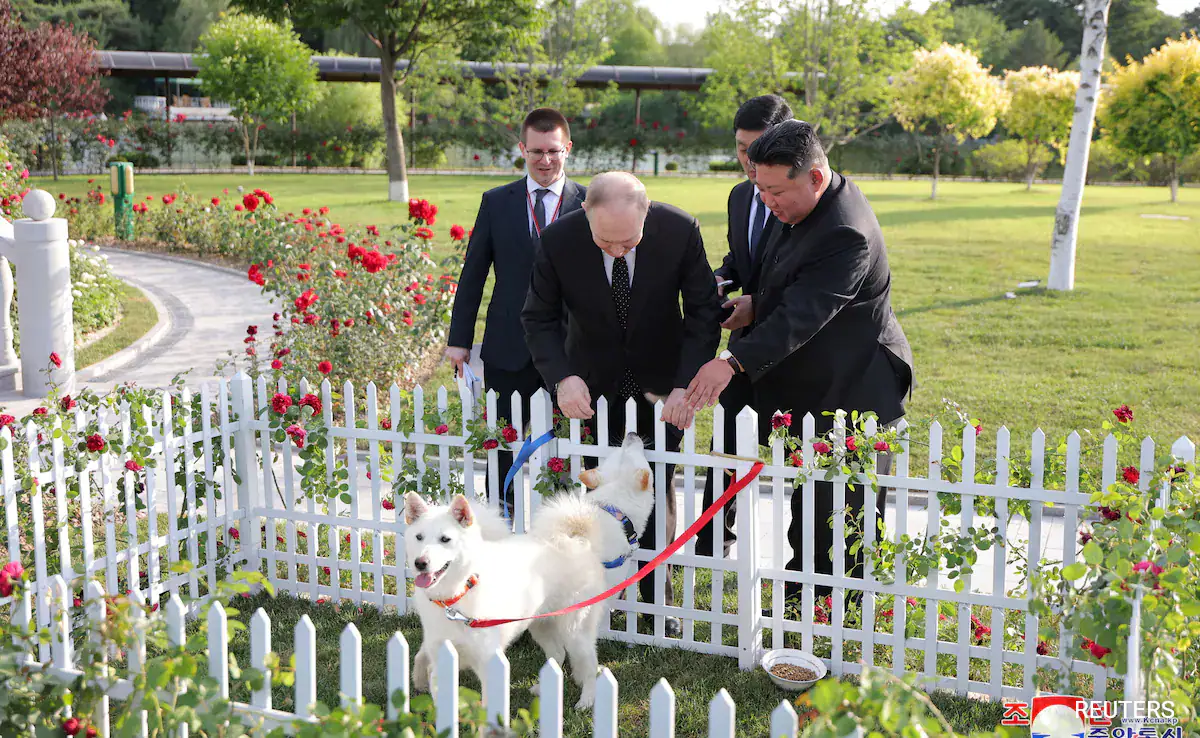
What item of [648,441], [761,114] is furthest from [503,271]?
[761,114]

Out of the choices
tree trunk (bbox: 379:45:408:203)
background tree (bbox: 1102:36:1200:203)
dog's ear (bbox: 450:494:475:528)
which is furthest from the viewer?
background tree (bbox: 1102:36:1200:203)

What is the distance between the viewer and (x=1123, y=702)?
101 inches

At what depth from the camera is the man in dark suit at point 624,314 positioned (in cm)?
395

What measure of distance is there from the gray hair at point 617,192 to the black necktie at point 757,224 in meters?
0.88

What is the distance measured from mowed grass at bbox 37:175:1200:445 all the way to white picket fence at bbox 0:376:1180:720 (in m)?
3.68

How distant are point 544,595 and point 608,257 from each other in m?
1.29

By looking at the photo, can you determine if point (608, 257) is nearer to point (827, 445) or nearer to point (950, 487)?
point (827, 445)

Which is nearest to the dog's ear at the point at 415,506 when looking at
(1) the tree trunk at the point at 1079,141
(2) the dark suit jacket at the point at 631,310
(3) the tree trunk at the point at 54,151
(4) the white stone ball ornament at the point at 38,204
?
(2) the dark suit jacket at the point at 631,310

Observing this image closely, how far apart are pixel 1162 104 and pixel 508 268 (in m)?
25.0

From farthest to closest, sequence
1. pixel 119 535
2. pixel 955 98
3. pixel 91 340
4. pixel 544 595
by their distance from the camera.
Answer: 1. pixel 955 98
2. pixel 91 340
3. pixel 119 535
4. pixel 544 595

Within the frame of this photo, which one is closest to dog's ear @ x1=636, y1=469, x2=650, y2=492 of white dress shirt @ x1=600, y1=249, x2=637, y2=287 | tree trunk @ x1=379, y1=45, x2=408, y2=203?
white dress shirt @ x1=600, y1=249, x2=637, y2=287

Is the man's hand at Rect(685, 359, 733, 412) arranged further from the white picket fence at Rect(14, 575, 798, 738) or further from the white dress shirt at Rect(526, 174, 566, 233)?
the white picket fence at Rect(14, 575, 798, 738)

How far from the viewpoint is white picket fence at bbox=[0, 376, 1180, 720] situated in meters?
3.54

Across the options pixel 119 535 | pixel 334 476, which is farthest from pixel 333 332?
pixel 334 476
